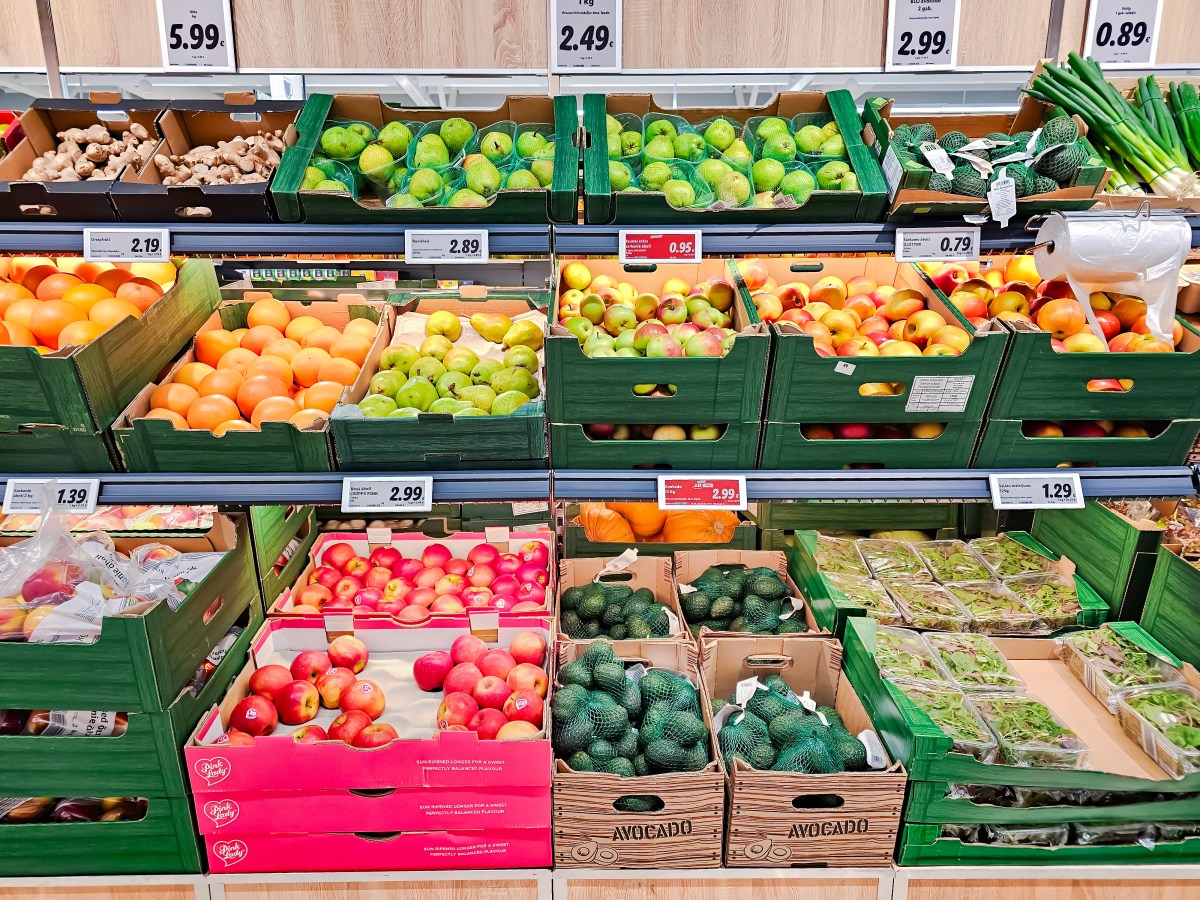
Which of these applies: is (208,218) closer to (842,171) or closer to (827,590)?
(842,171)

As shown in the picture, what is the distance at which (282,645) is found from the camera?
2006mm

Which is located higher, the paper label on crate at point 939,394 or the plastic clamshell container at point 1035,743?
the paper label on crate at point 939,394

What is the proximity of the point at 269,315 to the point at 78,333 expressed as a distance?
18.3 inches

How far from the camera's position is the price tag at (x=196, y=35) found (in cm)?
266

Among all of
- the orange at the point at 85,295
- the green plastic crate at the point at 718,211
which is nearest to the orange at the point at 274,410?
the orange at the point at 85,295

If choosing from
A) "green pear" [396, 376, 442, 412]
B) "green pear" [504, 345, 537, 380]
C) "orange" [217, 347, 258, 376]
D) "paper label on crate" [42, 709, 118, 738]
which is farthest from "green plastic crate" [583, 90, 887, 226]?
"paper label on crate" [42, 709, 118, 738]

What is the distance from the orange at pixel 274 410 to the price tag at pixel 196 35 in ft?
5.28

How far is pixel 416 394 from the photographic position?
1.75 meters

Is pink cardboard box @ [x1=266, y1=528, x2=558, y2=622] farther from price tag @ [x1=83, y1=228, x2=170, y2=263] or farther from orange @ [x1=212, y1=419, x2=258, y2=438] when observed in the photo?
price tag @ [x1=83, y1=228, x2=170, y2=263]

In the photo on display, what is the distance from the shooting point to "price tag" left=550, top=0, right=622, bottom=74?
2.75 meters

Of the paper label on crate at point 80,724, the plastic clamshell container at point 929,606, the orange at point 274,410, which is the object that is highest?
the orange at point 274,410

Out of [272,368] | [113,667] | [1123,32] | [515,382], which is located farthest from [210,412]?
[1123,32]

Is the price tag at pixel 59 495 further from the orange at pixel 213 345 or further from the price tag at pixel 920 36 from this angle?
the price tag at pixel 920 36

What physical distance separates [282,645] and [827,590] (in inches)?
55.1
